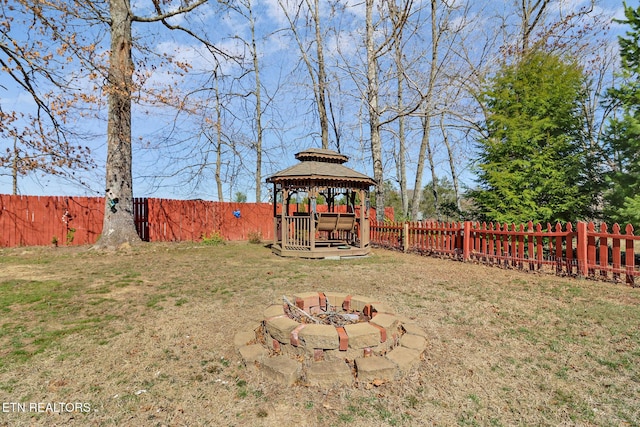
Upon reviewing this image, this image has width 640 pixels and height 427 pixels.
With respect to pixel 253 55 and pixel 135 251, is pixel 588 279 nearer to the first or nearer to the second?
pixel 135 251

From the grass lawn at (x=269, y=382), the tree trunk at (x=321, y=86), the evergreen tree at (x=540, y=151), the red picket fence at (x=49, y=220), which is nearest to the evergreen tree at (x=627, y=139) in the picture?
the evergreen tree at (x=540, y=151)

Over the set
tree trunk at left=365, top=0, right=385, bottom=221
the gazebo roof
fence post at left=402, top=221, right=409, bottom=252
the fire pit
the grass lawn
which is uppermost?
tree trunk at left=365, top=0, right=385, bottom=221

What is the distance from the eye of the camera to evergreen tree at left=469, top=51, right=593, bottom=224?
8.56m

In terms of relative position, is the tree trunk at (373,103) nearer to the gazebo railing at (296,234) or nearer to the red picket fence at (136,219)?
the gazebo railing at (296,234)

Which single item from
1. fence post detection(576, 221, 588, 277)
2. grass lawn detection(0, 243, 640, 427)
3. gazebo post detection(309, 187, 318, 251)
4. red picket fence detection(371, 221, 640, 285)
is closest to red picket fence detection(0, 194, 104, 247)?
grass lawn detection(0, 243, 640, 427)

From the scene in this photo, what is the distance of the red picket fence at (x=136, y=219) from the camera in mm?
10977

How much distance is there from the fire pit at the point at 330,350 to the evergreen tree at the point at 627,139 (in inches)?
296

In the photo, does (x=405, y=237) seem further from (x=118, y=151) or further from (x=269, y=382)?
→ (x=118, y=151)

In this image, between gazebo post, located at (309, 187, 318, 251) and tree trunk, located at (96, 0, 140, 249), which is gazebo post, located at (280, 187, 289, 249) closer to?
gazebo post, located at (309, 187, 318, 251)

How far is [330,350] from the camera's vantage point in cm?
264

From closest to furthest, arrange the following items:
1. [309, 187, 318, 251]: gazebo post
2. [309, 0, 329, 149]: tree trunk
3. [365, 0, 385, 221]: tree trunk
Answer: [309, 187, 318, 251]: gazebo post
[365, 0, 385, 221]: tree trunk
[309, 0, 329, 149]: tree trunk

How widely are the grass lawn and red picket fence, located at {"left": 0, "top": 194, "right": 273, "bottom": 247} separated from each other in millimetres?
7093

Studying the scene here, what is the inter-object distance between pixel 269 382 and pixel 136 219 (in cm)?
1326

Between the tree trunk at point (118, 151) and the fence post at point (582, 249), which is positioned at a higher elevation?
the tree trunk at point (118, 151)
